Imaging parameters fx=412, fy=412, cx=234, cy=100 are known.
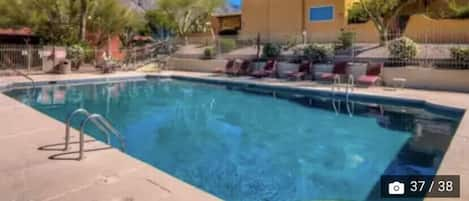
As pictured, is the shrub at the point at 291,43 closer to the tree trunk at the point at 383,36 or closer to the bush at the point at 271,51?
the bush at the point at 271,51

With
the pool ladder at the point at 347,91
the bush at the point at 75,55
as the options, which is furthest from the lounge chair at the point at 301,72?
the bush at the point at 75,55

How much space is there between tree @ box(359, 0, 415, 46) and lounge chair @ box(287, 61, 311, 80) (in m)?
4.01

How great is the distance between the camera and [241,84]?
56.4 feet

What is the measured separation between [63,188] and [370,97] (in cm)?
1051

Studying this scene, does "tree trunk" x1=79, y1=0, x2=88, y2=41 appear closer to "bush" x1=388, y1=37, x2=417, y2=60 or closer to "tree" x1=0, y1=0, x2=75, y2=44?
"tree" x1=0, y1=0, x2=75, y2=44

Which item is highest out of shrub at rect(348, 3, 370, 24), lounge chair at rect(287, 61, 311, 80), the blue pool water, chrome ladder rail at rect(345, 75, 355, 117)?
shrub at rect(348, 3, 370, 24)

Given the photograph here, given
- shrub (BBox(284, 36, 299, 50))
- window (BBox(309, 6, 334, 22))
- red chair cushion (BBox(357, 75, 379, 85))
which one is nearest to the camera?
red chair cushion (BBox(357, 75, 379, 85))

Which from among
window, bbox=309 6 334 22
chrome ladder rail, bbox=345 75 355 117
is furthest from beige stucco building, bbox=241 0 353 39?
chrome ladder rail, bbox=345 75 355 117

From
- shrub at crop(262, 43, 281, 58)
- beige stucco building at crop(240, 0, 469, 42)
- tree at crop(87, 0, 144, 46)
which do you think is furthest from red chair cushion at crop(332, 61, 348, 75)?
tree at crop(87, 0, 144, 46)

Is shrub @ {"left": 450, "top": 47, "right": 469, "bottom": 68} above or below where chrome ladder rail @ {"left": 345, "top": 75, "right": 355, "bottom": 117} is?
above

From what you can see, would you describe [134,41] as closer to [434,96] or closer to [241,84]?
[241,84]

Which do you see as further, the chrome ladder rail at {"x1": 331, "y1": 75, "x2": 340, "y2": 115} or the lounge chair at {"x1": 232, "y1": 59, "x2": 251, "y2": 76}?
the lounge chair at {"x1": 232, "y1": 59, "x2": 251, "y2": 76}

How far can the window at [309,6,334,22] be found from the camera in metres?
24.0

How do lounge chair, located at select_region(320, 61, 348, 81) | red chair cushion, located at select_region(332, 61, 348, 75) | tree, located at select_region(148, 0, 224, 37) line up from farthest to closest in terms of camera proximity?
tree, located at select_region(148, 0, 224, 37), red chair cushion, located at select_region(332, 61, 348, 75), lounge chair, located at select_region(320, 61, 348, 81)
